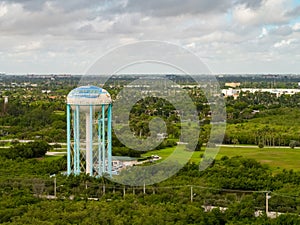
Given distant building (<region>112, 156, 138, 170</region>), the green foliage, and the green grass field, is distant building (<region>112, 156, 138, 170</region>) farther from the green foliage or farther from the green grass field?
the green foliage

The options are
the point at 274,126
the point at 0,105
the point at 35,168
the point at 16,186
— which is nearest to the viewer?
the point at 16,186

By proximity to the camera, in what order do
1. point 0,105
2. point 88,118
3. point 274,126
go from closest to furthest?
point 88,118 → point 274,126 → point 0,105

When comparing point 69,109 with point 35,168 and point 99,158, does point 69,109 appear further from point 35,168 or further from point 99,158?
point 35,168

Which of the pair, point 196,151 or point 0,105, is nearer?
point 196,151

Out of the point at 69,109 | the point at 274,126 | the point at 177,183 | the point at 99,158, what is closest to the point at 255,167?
the point at 177,183

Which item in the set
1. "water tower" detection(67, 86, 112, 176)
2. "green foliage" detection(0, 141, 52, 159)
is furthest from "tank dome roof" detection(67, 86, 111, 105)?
"green foliage" detection(0, 141, 52, 159)

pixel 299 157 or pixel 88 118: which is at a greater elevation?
pixel 88 118
